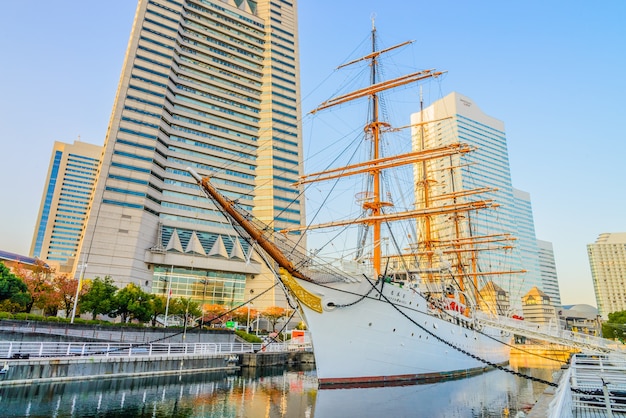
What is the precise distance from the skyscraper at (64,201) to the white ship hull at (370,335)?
135236 millimetres

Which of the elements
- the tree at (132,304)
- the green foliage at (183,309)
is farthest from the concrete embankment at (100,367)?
the green foliage at (183,309)

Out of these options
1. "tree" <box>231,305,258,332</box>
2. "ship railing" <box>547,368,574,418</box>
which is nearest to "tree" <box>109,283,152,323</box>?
"tree" <box>231,305,258,332</box>

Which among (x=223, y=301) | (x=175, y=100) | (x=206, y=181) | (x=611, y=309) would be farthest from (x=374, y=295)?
(x=611, y=309)

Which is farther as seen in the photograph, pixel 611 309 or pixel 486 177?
pixel 611 309

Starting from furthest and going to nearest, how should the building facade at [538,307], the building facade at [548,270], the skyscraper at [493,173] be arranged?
the building facade at [548,270] → the skyscraper at [493,173] → the building facade at [538,307]

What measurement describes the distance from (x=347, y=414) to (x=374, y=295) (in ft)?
22.9

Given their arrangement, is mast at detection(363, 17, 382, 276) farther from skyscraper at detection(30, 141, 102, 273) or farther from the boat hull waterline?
skyscraper at detection(30, 141, 102, 273)

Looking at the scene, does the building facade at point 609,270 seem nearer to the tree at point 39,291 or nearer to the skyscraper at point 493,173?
the skyscraper at point 493,173

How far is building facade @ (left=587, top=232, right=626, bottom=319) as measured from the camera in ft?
486

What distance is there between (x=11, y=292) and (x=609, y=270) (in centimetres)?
19043

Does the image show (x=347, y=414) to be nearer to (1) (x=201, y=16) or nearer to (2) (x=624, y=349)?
(2) (x=624, y=349)

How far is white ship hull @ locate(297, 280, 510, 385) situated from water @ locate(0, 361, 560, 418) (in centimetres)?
84

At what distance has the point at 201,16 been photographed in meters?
73.9

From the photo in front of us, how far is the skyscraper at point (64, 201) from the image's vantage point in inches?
5133
